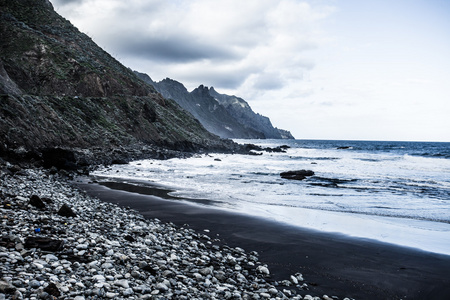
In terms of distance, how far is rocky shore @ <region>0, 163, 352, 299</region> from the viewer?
4906 millimetres

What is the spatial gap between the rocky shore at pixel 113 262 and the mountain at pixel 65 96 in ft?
60.1

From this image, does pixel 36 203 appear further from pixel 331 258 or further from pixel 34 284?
pixel 331 258

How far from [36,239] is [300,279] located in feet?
20.6

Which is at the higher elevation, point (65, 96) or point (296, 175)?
point (65, 96)

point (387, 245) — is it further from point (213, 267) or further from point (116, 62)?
point (116, 62)

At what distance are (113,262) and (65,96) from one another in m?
49.8

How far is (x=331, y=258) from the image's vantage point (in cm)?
859

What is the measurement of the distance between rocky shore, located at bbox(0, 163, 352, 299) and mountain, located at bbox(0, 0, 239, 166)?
721 inches

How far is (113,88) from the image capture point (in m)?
64.0

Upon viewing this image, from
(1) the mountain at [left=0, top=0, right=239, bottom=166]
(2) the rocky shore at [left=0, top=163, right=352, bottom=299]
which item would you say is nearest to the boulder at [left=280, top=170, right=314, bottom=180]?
(2) the rocky shore at [left=0, top=163, right=352, bottom=299]

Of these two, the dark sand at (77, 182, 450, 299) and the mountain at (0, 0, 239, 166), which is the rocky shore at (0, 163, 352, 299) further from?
the mountain at (0, 0, 239, 166)

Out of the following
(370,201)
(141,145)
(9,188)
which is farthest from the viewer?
(141,145)

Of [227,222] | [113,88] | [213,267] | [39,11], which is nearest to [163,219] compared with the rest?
[227,222]

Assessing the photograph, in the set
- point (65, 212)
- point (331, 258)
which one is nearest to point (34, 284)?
point (65, 212)
